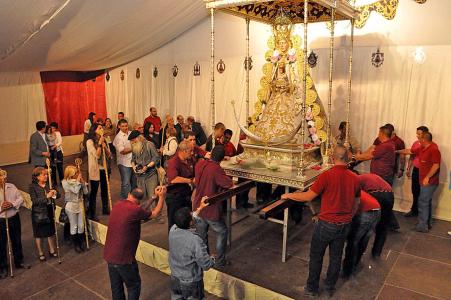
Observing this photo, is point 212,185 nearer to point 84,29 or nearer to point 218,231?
point 218,231

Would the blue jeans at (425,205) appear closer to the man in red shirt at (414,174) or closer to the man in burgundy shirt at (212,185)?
the man in red shirt at (414,174)

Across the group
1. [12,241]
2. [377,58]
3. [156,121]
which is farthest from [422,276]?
[156,121]

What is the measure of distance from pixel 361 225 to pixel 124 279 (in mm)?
2558

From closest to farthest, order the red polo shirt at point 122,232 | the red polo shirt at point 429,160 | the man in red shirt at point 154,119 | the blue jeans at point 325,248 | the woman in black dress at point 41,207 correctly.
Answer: the red polo shirt at point 122,232 < the blue jeans at point 325,248 < the woman in black dress at point 41,207 < the red polo shirt at point 429,160 < the man in red shirt at point 154,119

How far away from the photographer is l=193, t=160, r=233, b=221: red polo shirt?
4.25 metres

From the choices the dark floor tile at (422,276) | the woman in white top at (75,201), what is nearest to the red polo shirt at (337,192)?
the dark floor tile at (422,276)

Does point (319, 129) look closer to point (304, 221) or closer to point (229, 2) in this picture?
point (304, 221)

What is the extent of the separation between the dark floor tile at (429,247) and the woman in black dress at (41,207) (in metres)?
4.66

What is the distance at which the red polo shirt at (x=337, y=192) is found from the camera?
11.7ft

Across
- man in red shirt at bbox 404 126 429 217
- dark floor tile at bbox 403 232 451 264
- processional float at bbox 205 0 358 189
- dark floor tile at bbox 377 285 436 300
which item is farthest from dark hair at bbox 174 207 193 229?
man in red shirt at bbox 404 126 429 217

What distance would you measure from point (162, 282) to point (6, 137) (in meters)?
7.91

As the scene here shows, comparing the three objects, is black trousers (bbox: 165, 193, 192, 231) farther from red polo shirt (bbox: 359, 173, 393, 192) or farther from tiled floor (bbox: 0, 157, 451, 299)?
red polo shirt (bbox: 359, 173, 393, 192)

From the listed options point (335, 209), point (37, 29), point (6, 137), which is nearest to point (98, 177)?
point (37, 29)

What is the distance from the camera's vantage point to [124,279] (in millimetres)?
3438
